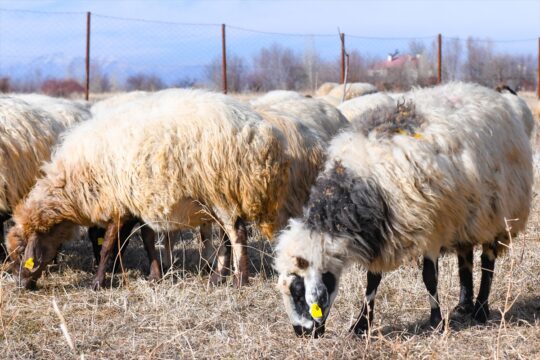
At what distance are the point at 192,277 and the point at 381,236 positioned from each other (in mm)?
2537

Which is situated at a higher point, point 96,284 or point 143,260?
point 96,284

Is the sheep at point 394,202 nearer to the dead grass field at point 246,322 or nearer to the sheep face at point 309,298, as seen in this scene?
the sheep face at point 309,298

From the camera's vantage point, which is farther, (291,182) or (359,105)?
(359,105)

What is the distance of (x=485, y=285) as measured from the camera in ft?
16.9

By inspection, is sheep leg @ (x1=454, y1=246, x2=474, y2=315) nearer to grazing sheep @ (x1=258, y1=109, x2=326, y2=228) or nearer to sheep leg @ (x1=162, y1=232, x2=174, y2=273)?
grazing sheep @ (x1=258, y1=109, x2=326, y2=228)

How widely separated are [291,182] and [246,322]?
1848 millimetres

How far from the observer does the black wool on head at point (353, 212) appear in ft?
14.2

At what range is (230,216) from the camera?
634 cm

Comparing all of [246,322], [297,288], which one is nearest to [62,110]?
[246,322]

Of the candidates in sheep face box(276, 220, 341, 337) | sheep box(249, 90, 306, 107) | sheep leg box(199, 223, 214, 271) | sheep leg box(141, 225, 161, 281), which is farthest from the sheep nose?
sheep box(249, 90, 306, 107)

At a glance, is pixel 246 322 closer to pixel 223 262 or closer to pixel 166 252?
pixel 223 262

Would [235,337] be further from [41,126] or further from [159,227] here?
[41,126]

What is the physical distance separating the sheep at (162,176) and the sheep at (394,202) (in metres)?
1.50

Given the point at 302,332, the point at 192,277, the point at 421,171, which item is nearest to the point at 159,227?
the point at 192,277
